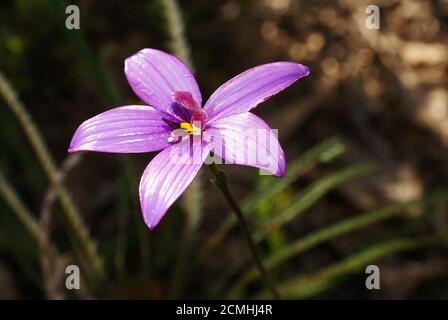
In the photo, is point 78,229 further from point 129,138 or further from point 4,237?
point 129,138

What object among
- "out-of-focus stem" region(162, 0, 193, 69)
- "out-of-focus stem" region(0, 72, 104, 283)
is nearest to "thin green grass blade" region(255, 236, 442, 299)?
"out-of-focus stem" region(0, 72, 104, 283)

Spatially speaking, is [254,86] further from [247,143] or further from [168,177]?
[168,177]

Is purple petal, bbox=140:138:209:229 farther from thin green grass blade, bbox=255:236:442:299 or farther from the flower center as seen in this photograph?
thin green grass blade, bbox=255:236:442:299

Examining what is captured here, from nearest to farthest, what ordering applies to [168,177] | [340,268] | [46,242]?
1. [168,177]
2. [46,242]
3. [340,268]

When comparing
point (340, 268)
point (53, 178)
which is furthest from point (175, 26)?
point (340, 268)

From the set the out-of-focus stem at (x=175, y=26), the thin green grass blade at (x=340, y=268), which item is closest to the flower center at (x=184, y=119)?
the out-of-focus stem at (x=175, y=26)

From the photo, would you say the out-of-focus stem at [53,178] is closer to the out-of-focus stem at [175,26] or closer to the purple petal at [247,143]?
the out-of-focus stem at [175,26]
